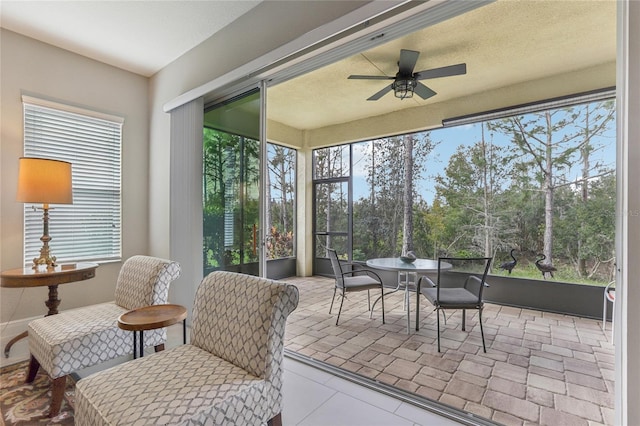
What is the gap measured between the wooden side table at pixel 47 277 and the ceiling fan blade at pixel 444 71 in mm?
3836

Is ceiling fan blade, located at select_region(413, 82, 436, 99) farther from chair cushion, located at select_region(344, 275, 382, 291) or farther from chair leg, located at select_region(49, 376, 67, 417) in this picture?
chair leg, located at select_region(49, 376, 67, 417)

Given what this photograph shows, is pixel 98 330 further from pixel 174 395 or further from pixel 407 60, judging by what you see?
pixel 407 60

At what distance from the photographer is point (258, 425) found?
4.55 ft

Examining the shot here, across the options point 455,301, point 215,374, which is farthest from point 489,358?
point 215,374

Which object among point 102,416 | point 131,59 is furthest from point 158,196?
point 102,416

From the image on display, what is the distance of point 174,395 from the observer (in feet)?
4.09

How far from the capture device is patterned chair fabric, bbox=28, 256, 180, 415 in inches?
73.0

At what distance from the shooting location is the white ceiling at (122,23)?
100 inches

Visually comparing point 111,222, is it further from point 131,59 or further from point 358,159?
point 358,159

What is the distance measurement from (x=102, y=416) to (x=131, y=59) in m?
3.70

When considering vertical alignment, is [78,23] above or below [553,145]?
above

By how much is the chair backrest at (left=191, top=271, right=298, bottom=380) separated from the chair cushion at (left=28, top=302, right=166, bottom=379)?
74 cm

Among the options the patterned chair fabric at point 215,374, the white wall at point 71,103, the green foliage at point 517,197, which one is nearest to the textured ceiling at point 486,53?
the green foliage at point 517,197

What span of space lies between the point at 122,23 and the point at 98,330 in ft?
9.02
